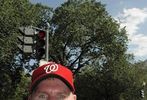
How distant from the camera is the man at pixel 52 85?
288 centimetres

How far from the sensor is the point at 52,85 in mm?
2914

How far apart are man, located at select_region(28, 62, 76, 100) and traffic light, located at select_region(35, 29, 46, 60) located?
362 inches

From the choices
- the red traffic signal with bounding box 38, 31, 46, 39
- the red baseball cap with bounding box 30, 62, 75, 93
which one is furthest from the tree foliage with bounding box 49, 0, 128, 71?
the red baseball cap with bounding box 30, 62, 75, 93

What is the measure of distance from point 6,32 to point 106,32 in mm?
16103

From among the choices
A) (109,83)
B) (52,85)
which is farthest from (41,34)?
(109,83)

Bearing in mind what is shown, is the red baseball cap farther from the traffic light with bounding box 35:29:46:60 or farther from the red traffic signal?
the red traffic signal

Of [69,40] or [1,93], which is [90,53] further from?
[1,93]

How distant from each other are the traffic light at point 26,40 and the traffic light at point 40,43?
32cm

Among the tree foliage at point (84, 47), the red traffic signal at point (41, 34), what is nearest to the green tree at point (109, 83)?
the tree foliage at point (84, 47)

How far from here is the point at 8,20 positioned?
137 feet

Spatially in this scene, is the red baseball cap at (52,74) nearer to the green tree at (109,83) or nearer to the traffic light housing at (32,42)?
the traffic light housing at (32,42)

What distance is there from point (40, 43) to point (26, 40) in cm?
78

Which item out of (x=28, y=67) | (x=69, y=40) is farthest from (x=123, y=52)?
(x=28, y=67)

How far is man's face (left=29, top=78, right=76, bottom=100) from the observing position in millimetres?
2865
